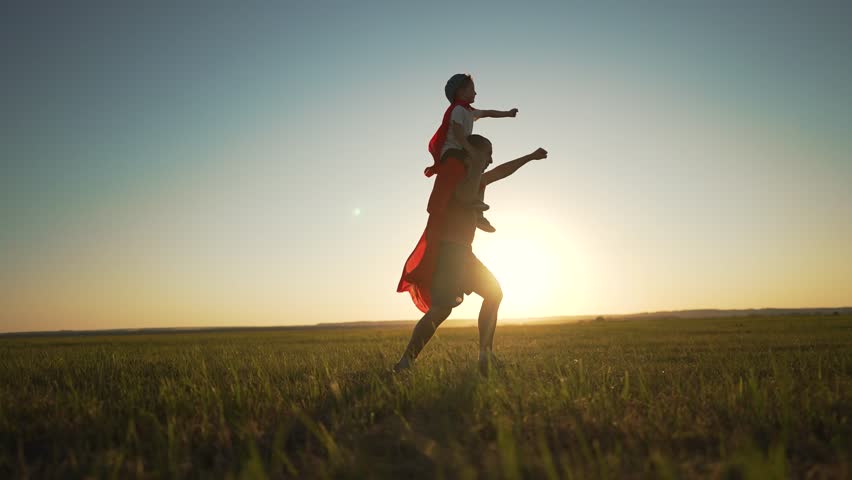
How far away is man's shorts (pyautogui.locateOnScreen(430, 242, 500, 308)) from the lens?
4.82 meters

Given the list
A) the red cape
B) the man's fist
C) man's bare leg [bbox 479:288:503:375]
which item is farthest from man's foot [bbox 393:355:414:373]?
the man's fist

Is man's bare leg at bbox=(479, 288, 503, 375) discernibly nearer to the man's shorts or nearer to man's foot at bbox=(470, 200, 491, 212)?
the man's shorts

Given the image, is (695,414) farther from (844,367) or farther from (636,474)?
(844,367)

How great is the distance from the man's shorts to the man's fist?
107 centimetres

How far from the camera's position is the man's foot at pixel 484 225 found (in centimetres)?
523

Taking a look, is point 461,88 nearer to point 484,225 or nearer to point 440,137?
point 440,137

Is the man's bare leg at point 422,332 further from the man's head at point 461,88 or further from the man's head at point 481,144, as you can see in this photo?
the man's head at point 461,88

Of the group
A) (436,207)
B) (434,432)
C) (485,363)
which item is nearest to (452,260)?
(436,207)

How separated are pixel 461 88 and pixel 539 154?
3.12 feet

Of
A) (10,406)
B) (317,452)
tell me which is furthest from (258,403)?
(10,406)

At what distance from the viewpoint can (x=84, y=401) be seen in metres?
3.35

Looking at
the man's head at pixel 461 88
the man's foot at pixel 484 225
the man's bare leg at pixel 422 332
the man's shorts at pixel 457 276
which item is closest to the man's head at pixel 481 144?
the man's head at pixel 461 88

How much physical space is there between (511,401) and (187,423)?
166 cm

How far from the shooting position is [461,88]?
16.7 ft
